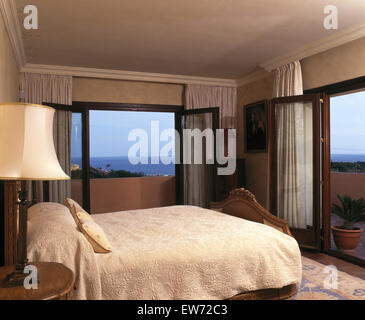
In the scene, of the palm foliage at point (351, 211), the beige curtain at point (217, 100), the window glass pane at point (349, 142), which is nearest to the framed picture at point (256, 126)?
the beige curtain at point (217, 100)

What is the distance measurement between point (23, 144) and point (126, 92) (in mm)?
4041

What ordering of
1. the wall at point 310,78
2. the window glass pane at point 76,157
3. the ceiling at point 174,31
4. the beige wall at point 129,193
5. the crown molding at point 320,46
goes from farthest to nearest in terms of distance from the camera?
the beige wall at point 129,193 → the window glass pane at point 76,157 → the wall at point 310,78 → the crown molding at point 320,46 → the ceiling at point 174,31

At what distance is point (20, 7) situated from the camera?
117 inches

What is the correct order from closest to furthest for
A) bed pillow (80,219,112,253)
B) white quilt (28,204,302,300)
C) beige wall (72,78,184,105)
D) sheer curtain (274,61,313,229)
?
white quilt (28,204,302,300), bed pillow (80,219,112,253), sheer curtain (274,61,313,229), beige wall (72,78,184,105)

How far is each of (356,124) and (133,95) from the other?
443 cm

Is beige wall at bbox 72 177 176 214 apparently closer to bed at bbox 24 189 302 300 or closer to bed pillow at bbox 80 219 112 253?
bed at bbox 24 189 302 300

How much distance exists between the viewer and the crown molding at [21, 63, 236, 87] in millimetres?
4723

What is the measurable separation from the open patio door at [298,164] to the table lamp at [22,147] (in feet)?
11.1

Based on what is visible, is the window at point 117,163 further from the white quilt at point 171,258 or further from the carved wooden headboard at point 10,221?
the carved wooden headboard at point 10,221

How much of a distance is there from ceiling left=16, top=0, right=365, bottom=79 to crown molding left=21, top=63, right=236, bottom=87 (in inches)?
5.0

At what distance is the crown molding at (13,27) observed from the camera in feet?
9.18

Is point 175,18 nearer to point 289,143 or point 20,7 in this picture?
point 20,7

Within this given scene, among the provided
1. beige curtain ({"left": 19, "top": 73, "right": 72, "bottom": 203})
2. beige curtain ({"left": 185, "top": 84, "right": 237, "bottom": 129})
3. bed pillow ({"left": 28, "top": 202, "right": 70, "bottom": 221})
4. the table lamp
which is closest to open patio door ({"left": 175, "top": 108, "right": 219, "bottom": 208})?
beige curtain ({"left": 185, "top": 84, "right": 237, "bottom": 129})
